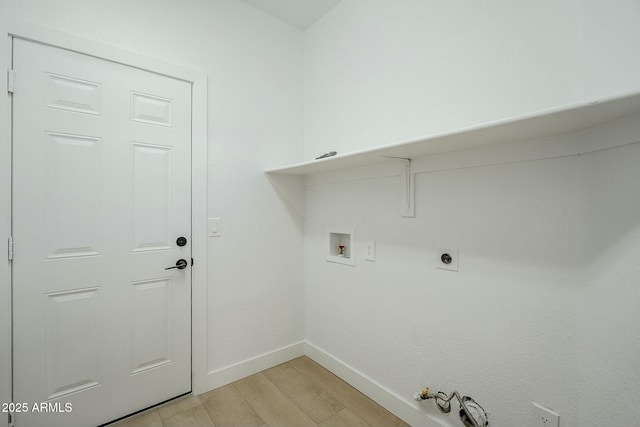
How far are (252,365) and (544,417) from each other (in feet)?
5.55

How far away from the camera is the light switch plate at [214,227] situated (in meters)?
1.82

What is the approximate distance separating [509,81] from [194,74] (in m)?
1.76

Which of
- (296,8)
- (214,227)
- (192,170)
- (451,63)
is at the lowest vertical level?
(214,227)

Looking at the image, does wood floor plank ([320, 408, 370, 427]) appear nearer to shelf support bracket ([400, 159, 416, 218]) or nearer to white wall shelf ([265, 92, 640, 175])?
shelf support bracket ([400, 159, 416, 218])

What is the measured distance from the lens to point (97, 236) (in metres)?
1.47

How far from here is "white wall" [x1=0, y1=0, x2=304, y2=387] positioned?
1.71 m

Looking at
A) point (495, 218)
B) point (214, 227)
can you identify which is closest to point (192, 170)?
point (214, 227)

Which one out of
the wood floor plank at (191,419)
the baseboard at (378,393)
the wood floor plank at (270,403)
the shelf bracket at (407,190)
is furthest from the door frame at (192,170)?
the shelf bracket at (407,190)

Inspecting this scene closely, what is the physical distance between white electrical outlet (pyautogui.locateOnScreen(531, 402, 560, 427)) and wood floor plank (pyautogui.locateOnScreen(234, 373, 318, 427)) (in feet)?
3.42

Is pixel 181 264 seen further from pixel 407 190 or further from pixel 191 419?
pixel 407 190

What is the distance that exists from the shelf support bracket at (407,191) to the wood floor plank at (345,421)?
1190 mm

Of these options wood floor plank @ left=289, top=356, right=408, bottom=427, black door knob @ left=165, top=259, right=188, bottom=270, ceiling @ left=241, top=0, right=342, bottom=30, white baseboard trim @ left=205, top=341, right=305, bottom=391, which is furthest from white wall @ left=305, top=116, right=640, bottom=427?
ceiling @ left=241, top=0, right=342, bottom=30

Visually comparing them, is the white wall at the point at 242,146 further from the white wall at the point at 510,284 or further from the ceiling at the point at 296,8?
the white wall at the point at 510,284

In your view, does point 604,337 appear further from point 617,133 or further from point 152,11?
point 152,11
